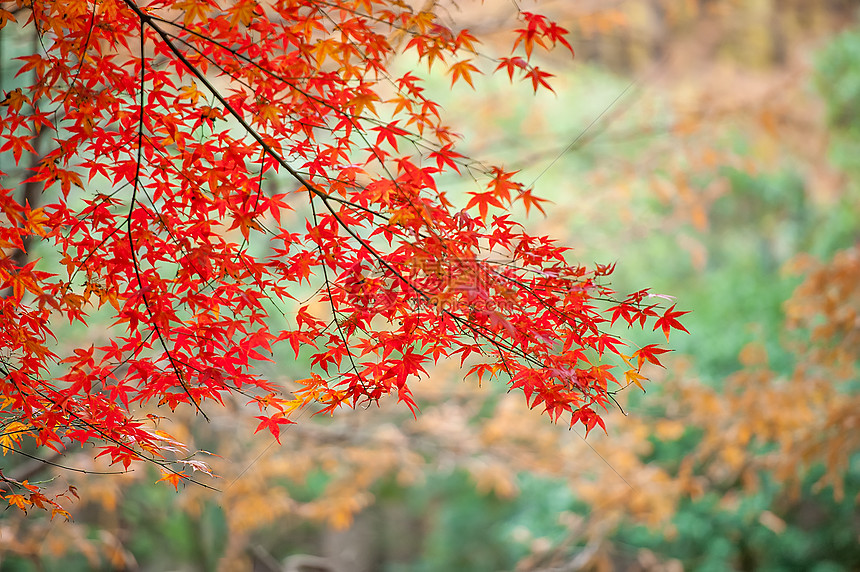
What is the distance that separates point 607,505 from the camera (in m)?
3.87

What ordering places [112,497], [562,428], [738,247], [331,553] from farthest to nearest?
[331,553] < [738,247] < [562,428] < [112,497]

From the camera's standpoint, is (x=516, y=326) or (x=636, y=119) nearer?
(x=516, y=326)

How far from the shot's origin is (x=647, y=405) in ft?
16.8

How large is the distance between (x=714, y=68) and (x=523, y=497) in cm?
384

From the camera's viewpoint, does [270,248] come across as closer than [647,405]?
Yes

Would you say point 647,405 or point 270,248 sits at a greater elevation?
point 647,405

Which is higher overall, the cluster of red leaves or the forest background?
the forest background

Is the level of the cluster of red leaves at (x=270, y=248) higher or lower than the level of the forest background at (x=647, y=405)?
lower

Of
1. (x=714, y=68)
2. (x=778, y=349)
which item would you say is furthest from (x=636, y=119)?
(x=778, y=349)

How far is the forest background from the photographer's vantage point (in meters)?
3.58

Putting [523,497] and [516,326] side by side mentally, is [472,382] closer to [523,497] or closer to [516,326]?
[523,497]

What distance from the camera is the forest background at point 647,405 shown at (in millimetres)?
3578

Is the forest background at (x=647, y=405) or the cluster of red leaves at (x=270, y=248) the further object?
the forest background at (x=647, y=405)

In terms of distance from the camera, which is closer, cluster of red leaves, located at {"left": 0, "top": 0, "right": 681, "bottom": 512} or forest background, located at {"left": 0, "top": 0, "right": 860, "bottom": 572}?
cluster of red leaves, located at {"left": 0, "top": 0, "right": 681, "bottom": 512}
